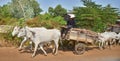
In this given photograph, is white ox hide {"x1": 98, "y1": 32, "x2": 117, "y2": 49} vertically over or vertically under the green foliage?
under

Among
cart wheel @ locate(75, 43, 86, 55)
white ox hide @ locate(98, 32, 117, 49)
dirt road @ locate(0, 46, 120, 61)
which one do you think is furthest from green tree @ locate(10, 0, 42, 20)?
cart wheel @ locate(75, 43, 86, 55)

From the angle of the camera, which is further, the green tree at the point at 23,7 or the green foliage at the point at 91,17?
the green tree at the point at 23,7

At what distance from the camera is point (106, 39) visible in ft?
35.3

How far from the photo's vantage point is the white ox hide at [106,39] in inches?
407

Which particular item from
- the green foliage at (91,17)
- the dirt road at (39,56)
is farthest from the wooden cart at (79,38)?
the green foliage at (91,17)

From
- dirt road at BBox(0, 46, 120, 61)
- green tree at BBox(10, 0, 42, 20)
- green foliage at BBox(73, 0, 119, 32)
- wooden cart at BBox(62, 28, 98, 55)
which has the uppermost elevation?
green tree at BBox(10, 0, 42, 20)

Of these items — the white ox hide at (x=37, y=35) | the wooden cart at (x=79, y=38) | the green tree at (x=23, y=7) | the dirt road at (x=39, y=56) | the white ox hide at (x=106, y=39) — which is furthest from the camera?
the green tree at (x=23, y=7)

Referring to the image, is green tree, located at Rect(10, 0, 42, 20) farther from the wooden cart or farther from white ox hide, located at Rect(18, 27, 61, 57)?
white ox hide, located at Rect(18, 27, 61, 57)

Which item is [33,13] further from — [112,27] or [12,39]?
[12,39]

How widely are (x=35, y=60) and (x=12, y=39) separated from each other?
2224mm

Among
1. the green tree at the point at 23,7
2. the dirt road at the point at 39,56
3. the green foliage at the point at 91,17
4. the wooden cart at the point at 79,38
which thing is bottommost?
the dirt road at the point at 39,56

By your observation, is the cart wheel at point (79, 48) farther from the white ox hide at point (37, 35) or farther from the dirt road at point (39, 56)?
the white ox hide at point (37, 35)

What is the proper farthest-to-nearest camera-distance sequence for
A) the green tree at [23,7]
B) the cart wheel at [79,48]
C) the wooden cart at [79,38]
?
the green tree at [23,7] < the cart wheel at [79,48] < the wooden cart at [79,38]

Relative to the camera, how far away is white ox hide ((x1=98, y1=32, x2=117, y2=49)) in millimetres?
10334
